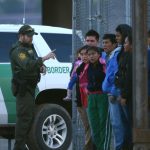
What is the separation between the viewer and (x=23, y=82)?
941cm

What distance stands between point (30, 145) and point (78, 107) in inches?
67.6

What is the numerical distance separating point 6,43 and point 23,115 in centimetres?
205

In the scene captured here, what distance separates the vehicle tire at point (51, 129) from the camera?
35.1ft

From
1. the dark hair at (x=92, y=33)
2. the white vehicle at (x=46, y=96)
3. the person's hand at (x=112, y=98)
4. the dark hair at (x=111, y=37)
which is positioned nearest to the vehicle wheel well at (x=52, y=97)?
the white vehicle at (x=46, y=96)

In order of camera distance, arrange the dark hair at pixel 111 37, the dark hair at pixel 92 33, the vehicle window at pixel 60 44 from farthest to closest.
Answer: the vehicle window at pixel 60 44 → the dark hair at pixel 92 33 → the dark hair at pixel 111 37

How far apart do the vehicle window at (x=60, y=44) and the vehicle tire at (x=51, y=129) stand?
931 mm

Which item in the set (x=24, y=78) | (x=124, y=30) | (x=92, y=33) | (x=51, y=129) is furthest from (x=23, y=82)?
(x=124, y=30)

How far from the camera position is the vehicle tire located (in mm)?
10703

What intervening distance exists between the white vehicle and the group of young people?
1.33 m

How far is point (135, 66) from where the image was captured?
5.33 meters

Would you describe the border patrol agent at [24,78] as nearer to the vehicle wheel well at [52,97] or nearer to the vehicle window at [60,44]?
the vehicle wheel well at [52,97]

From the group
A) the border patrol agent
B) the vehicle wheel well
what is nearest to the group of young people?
the border patrol agent

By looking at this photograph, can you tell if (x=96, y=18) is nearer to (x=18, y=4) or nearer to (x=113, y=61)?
(x=113, y=61)

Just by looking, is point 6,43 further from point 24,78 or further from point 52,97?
point 24,78
